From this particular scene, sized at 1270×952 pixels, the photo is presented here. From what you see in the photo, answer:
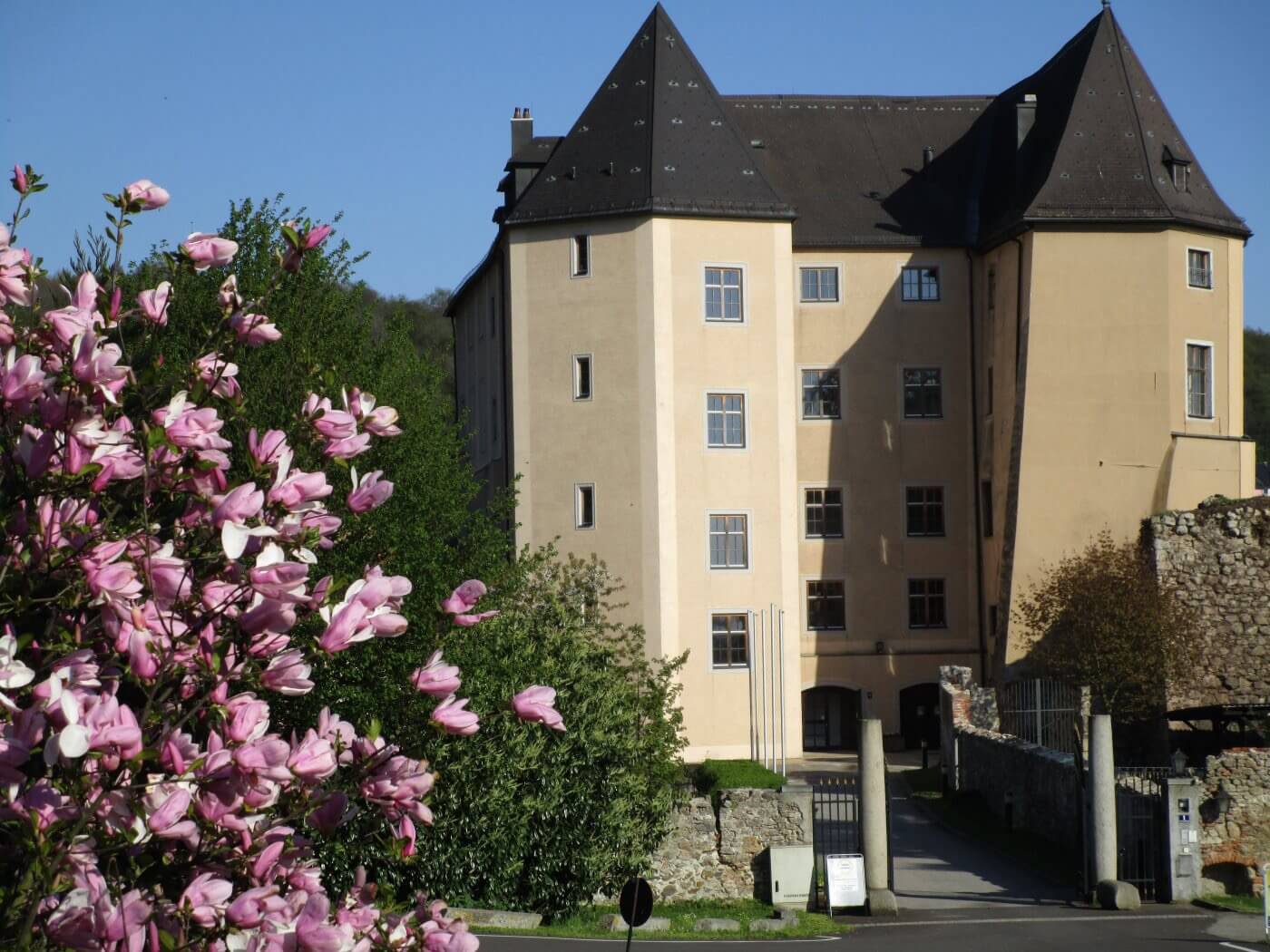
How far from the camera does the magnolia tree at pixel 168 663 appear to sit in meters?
4.89

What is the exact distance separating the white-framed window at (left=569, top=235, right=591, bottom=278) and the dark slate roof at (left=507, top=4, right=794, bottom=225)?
70 centimetres

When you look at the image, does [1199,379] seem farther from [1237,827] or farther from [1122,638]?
[1237,827]

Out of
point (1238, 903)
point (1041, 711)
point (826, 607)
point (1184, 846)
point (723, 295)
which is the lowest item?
point (1238, 903)

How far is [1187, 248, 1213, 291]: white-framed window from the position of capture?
1877 inches

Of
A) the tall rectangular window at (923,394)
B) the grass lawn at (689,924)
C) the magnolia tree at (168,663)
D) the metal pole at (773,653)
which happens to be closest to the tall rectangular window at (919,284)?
the tall rectangular window at (923,394)

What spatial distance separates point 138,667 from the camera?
501 cm

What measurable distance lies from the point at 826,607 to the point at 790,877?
75.2 feet

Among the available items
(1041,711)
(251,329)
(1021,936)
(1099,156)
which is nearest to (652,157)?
(1099,156)

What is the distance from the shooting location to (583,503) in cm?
4616

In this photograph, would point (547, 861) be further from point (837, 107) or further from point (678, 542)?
point (837, 107)

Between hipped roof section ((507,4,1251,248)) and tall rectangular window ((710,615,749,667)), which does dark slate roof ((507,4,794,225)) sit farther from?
tall rectangular window ((710,615,749,667))

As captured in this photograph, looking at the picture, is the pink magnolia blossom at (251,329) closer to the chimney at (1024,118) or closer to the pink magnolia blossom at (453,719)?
the pink magnolia blossom at (453,719)

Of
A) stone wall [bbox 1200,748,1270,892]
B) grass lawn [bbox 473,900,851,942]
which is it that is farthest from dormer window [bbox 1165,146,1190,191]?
grass lawn [bbox 473,900,851,942]

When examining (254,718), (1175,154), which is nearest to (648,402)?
(1175,154)
